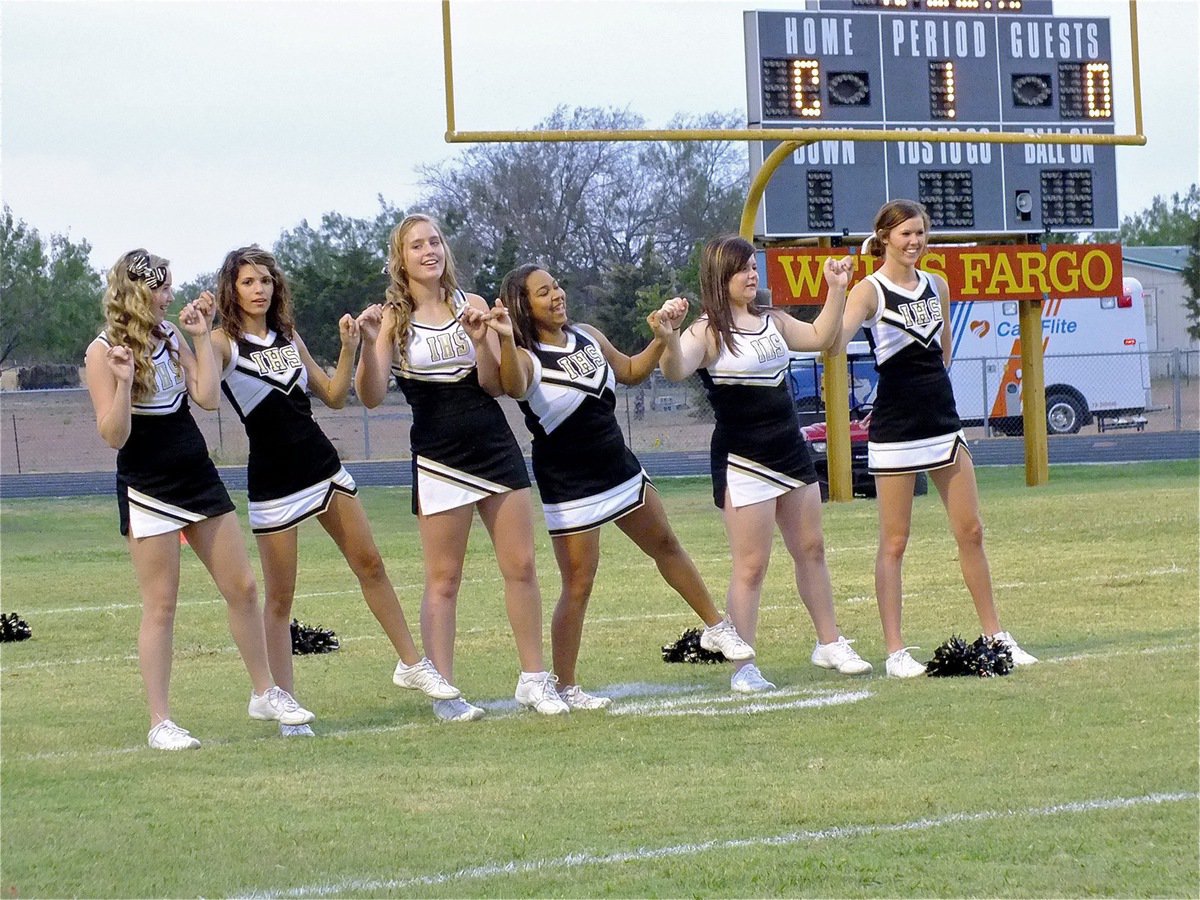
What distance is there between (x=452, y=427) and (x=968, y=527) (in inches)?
93.0

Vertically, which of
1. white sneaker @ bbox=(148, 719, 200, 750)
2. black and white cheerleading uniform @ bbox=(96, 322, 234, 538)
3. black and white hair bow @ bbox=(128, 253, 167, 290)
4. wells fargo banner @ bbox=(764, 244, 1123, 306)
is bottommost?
white sneaker @ bbox=(148, 719, 200, 750)

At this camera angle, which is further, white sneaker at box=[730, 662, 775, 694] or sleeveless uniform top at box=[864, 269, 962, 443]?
sleeveless uniform top at box=[864, 269, 962, 443]

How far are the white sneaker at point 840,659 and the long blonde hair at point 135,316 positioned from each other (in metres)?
3.12

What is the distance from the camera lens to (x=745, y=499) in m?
7.06

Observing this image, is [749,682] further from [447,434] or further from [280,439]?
[280,439]

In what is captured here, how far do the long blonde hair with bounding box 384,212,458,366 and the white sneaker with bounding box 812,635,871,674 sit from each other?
230 cm

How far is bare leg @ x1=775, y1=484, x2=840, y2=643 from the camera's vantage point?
7.17 meters

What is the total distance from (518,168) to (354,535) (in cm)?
4365

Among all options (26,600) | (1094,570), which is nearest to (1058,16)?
(1094,570)

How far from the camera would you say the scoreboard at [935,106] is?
1761 centimetres

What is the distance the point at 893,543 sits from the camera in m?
7.36

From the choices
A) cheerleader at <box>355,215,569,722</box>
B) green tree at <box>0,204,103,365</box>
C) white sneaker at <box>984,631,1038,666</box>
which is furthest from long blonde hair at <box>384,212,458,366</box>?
green tree at <box>0,204,103,365</box>

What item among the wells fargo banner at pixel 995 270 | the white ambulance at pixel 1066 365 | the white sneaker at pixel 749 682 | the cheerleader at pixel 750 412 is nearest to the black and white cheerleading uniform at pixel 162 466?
the cheerleader at pixel 750 412

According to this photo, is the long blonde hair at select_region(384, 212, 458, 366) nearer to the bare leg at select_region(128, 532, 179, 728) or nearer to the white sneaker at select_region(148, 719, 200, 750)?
the bare leg at select_region(128, 532, 179, 728)
